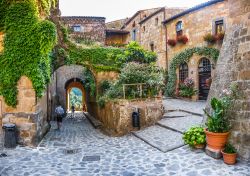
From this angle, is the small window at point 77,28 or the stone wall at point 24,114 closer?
the stone wall at point 24,114

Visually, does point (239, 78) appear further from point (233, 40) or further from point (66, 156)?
point (66, 156)

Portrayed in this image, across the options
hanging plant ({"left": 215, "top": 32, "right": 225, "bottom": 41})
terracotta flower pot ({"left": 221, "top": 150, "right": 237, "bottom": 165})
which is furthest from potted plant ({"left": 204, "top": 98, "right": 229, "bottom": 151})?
hanging plant ({"left": 215, "top": 32, "right": 225, "bottom": 41})

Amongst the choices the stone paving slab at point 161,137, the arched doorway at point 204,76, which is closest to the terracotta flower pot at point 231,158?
the stone paving slab at point 161,137

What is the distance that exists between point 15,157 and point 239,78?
25.2 feet

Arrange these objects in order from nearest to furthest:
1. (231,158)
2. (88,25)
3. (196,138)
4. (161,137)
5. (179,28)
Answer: (231,158), (196,138), (161,137), (179,28), (88,25)

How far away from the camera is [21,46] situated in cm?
1004

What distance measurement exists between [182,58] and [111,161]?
15029mm

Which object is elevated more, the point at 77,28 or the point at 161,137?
the point at 77,28

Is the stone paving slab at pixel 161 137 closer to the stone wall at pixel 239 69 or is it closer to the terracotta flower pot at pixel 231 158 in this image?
the terracotta flower pot at pixel 231 158

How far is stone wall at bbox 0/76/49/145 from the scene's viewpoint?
993cm

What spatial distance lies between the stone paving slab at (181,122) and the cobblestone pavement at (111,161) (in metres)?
1.02

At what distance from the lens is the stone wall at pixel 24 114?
993 cm

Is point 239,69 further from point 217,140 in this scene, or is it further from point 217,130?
point 217,140

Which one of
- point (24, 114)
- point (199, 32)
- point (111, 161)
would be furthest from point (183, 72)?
point (111, 161)
